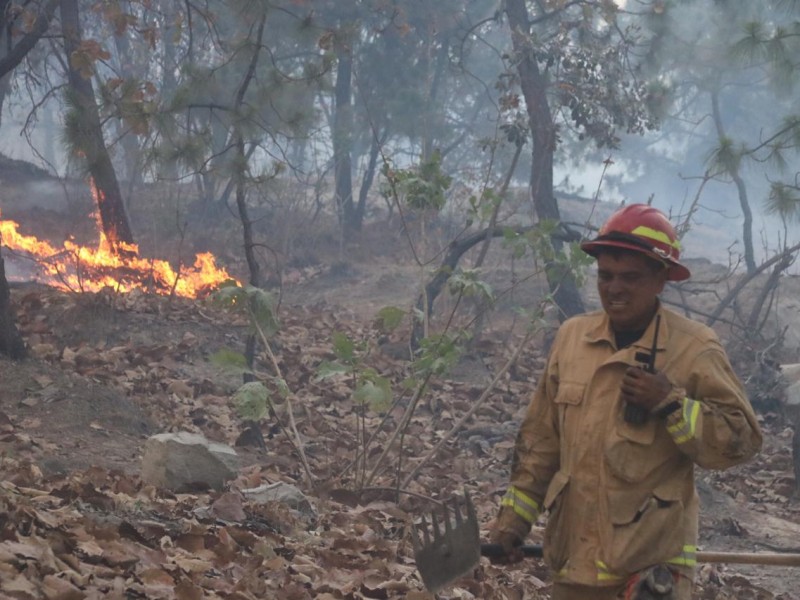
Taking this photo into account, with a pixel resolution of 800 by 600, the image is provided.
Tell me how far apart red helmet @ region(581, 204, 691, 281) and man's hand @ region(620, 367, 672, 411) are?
0.39 meters

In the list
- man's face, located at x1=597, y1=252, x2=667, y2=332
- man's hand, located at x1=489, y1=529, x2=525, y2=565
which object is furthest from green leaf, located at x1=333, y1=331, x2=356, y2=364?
man's face, located at x1=597, y1=252, x2=667, y2=332

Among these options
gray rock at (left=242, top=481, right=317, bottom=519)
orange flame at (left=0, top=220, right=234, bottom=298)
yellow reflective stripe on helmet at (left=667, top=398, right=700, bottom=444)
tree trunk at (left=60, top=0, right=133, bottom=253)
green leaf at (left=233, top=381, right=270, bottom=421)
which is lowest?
gray rock at (left=242, top=481, right=317, bottom=519)

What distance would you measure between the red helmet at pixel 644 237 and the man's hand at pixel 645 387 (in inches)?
15.4

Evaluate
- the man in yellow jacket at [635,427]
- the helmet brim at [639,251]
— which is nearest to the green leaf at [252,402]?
the man in yellow jacket at [635,427]

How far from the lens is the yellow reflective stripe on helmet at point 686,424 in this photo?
8.95ft

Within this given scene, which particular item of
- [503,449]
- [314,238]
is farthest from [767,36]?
[314,238]

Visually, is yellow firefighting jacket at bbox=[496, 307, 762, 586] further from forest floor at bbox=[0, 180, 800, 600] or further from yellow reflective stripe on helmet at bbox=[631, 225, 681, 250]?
forest floor at bbox=[0, 180, 800, 600]

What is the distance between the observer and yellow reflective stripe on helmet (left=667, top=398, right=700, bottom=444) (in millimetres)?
2729

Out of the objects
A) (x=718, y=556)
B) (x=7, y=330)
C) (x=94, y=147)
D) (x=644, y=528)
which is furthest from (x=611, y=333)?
(x=94, y=147)

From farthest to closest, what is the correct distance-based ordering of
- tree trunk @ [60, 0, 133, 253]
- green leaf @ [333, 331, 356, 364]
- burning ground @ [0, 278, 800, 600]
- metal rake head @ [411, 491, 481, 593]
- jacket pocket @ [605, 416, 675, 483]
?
1. tree trunk @ [60, 0, 133, 253]
2. green leaf @ [333, 331, 356, 364]
3. burning ground @ [0, 278, 800, 600]
4. metal rake head @ [411, 491, 481, 593]
5. jacket pocket @ [605, 416, 675, 483]

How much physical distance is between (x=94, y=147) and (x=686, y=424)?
7.87m

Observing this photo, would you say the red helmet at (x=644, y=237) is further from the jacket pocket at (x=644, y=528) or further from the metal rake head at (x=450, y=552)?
the metal rake head at (x=450, y=552)

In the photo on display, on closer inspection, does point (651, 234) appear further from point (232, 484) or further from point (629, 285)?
point (232, 484)

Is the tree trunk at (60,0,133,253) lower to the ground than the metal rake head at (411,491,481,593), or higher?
higher
